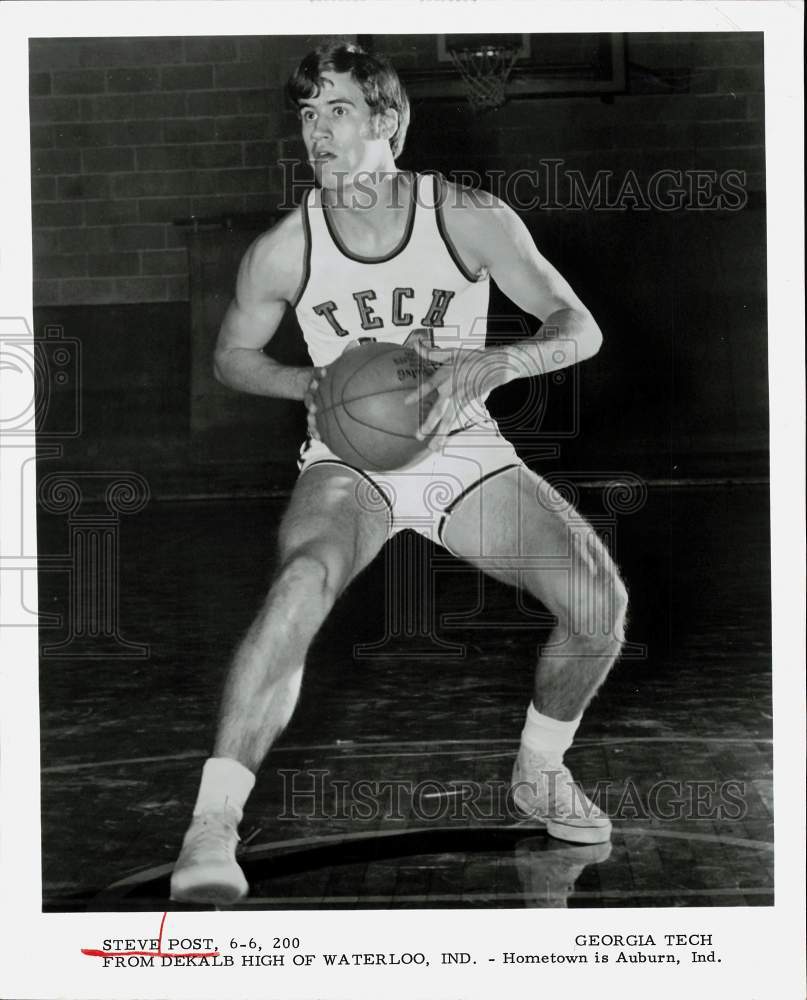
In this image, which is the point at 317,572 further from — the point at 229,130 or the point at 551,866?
the point at 229,130

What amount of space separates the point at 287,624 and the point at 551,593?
68 centimetres

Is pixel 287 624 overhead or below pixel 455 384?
below

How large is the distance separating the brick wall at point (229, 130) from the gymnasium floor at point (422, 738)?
827mm

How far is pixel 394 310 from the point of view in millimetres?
3926

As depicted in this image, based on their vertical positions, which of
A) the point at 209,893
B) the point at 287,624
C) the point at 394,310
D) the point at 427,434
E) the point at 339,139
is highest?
the point at 339,139

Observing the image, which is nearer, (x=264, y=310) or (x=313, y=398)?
(x=313, y=398)

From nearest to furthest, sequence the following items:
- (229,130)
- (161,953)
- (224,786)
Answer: (161,953) < (224,786) < (229,130)

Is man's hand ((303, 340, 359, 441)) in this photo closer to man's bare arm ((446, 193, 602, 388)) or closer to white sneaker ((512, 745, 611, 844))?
man's bare arm ((446, 193, 602, 388))

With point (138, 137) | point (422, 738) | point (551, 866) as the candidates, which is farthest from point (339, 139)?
point (551, 866)

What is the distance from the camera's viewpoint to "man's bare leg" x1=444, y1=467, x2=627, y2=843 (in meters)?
3.95

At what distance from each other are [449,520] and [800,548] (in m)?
0.89

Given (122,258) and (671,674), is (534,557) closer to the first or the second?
(671,674)

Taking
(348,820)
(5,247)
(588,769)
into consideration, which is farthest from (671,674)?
(5,247)

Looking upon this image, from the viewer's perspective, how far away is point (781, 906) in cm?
384
